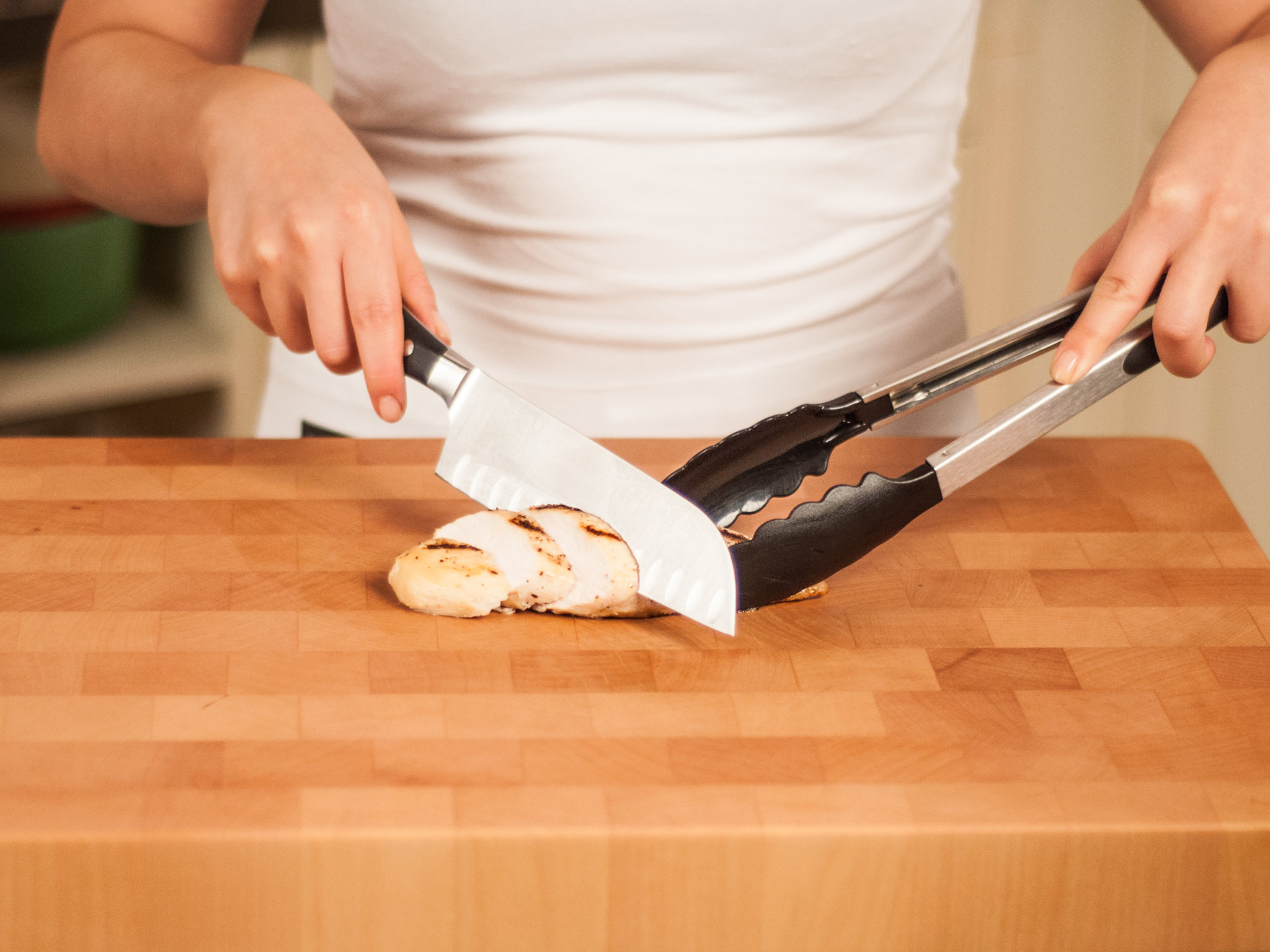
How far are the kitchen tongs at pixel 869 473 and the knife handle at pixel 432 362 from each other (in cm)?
18

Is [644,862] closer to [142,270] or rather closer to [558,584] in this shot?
[558,584]

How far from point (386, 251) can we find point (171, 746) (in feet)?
1.21

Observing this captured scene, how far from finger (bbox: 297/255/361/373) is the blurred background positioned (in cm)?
145

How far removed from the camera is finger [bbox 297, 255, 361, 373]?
898 mm

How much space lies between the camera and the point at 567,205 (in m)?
1.21

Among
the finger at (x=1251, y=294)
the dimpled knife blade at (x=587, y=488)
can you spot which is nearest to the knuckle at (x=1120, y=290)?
the finger at (x=1251, y=294)

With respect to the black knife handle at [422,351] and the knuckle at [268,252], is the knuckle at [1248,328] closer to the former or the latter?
the black knife handle at [422,351]

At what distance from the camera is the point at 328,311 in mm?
910

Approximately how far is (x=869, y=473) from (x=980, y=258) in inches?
77.0

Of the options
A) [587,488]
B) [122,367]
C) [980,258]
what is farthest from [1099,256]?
[122,367]

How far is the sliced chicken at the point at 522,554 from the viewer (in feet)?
2.92

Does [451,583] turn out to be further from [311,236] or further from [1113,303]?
[1113,303]

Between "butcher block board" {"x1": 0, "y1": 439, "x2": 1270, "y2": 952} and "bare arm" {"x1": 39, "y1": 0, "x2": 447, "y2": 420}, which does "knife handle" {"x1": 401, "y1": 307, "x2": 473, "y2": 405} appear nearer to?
"bare arm" {"x1": 39, "y1": 0, "x2": 447, "y2": 420}

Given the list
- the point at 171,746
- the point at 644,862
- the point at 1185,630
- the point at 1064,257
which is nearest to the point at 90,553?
the point at 171,746
